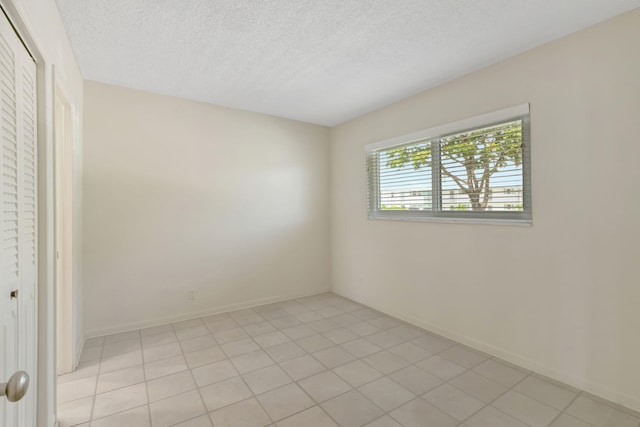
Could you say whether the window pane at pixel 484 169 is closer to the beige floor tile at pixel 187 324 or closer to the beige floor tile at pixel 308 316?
the beige floor tile at pixel 308 316

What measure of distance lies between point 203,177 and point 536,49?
3.41 m

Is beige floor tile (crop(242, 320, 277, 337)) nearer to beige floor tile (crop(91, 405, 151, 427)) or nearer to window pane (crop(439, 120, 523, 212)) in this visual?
beige floor tile (crop(91, 405, 151, 427))

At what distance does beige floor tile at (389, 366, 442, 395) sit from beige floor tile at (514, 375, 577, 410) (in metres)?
0.58

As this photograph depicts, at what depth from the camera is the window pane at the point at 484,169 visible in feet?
8.16

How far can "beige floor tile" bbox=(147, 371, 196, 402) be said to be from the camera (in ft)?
6.84

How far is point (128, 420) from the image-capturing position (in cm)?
183

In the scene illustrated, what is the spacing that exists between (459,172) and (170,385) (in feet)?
10.0

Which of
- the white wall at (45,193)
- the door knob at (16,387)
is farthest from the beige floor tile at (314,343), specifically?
the door knob at (16,387)

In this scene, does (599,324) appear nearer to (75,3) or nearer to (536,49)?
(536,49)

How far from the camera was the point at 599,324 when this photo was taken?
2.06m

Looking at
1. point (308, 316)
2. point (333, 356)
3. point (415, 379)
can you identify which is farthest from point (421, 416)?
point (308, 316)

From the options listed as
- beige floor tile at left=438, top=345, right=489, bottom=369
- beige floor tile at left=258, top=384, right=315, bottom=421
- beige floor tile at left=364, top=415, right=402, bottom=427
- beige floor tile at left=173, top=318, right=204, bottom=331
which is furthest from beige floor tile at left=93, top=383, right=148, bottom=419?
beige floor tile at left=438, top=345, right=489, bottom=369

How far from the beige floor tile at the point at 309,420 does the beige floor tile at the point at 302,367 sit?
40cm

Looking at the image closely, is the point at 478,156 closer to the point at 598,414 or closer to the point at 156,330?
the point at 598,414
